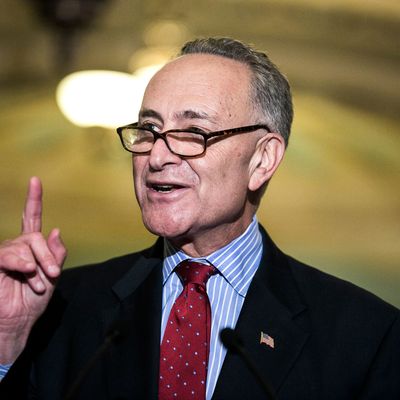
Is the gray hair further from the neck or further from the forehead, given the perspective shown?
the neck

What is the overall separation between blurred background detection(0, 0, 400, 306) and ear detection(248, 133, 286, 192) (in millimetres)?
2114

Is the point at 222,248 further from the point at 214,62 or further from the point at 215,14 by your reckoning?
the point at 215,14

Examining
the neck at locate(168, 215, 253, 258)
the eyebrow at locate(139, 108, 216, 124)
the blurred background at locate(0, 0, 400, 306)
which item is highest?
the blurred background at locate(0, 0, 400, 306)

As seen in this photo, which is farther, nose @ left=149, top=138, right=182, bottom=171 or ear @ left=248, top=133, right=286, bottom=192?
ear @ left=248, top=133, right=286, bottom=192

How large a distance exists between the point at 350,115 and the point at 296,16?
66cm

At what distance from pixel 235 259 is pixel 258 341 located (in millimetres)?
231

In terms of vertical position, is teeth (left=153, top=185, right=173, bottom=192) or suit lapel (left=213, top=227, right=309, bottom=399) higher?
teeth (left=153, top=185, right=173, bottom=192)

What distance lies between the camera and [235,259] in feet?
6.17

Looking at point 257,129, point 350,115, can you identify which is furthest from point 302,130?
point 257,129

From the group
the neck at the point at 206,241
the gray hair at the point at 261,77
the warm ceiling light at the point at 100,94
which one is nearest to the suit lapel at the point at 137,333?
the neck at the point at 206,241

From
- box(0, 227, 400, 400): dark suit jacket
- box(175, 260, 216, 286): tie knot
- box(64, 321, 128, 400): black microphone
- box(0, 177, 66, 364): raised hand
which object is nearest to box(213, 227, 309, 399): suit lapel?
box(0, 227, 400, 400): dark suit jacket

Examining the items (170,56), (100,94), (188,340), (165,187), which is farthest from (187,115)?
(100,94)

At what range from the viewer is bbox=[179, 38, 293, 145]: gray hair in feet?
6.34

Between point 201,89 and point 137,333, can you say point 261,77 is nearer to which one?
point 201,89
